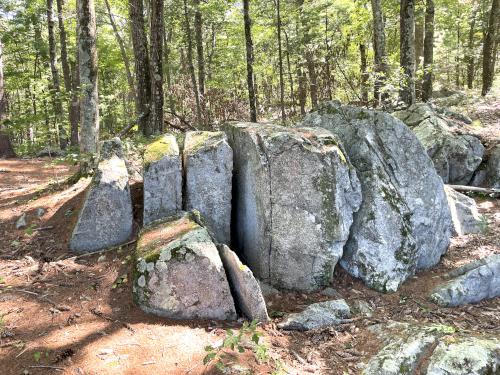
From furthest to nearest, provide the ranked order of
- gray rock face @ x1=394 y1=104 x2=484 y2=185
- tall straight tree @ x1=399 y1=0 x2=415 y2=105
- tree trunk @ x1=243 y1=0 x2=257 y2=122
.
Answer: tree trunk @ x1=243 y1=0 x2=257 y2=122 < tall straight tree @ x1=399 y1=0 x2=415 y2=105 < gray rock face @ x1=394 y1=104 x2=484 y2=185

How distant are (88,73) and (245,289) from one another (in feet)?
19.8

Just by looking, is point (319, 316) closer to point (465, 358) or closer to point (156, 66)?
point (465, 358)

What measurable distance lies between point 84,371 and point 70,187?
5.07 m

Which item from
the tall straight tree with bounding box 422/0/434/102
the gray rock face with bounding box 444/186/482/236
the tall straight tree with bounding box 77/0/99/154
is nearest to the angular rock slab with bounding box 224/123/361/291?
the gray rock face with bounding box 444/186/482/236

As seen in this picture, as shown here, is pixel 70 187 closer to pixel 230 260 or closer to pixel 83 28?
pixel 83 28

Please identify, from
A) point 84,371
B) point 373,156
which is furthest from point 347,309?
point 84,371

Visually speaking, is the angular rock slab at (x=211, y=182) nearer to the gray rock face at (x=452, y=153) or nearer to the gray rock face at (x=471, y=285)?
the gray rock face at (x=471, y=285)

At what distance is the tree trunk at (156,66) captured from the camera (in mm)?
9617

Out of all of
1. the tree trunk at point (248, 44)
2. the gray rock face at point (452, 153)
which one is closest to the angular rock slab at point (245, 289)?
the gray rock face at point (452, 153)

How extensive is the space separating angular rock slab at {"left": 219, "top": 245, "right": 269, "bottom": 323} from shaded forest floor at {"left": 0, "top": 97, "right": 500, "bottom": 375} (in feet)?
0.78

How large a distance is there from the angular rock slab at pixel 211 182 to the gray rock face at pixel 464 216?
533 cm

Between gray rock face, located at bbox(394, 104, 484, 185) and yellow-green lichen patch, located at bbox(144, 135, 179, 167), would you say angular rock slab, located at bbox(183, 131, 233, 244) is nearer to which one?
yellow-green lichen patch, located at bbox(144, 135, 179, 167)

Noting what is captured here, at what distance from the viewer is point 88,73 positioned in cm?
828

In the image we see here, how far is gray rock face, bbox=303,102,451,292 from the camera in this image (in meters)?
6.64
